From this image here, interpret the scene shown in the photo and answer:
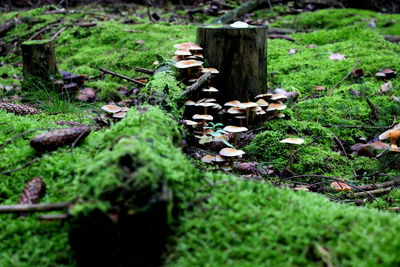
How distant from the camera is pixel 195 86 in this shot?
377cm

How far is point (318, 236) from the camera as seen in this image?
1.53m

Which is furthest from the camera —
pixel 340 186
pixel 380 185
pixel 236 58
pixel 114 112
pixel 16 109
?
pixel 236 58

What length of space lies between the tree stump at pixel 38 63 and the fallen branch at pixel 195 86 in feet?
8.49

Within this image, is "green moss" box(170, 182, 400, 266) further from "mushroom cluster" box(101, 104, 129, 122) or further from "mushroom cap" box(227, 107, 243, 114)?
"mushroom cap" box(227, 107, 243, 114)

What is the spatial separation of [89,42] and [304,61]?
4.76 metres

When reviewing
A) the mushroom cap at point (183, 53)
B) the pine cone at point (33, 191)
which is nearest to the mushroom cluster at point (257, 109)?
the mushroom cap at point (183, 53)

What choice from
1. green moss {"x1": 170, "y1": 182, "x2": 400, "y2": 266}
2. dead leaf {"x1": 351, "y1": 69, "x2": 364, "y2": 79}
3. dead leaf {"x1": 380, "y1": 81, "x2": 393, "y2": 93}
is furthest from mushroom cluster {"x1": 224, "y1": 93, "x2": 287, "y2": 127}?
green moss {"x1": 170, "y1": 182, "x2": 400, "y2": 266}

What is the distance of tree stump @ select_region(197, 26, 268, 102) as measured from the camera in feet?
13.6

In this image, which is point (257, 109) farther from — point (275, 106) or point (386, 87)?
point (386, 87)

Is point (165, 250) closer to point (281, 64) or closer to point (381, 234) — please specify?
point (381, 234)

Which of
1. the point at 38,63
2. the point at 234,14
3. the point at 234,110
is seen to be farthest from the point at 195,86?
the point at 234,14

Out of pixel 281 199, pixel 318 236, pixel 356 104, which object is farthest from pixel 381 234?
pixel 356 104

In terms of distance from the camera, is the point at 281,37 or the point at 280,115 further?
the point at 281,37

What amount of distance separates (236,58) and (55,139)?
2540 mm
